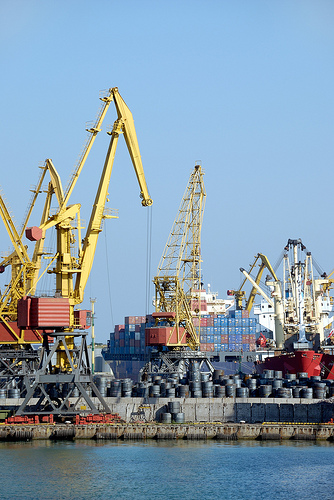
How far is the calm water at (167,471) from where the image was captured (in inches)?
2056

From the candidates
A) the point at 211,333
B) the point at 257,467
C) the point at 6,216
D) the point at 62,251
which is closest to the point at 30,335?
the point at 6,216

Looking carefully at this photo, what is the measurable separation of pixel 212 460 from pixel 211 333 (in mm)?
83443

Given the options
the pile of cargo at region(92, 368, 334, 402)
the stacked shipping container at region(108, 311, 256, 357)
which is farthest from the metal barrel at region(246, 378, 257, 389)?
the stacked shipping container at region(108, 311, 256, 357)

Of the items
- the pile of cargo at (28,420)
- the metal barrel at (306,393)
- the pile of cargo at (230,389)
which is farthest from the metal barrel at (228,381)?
the pile of cargo at (28,420)

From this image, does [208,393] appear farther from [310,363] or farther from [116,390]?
[310,363]

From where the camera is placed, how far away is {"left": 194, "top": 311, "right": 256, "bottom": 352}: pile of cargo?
472 feet

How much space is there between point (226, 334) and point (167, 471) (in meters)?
88.2

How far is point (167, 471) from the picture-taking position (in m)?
57.4

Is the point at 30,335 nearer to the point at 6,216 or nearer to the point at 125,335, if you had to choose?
the point at 6,216

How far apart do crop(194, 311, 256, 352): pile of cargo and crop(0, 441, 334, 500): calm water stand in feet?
248

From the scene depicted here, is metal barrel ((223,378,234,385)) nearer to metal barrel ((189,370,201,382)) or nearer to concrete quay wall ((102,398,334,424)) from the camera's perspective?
metal barrel ((189,370,201,382))

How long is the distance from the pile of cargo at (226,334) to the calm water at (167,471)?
248 ft

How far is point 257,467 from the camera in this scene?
58.6 m

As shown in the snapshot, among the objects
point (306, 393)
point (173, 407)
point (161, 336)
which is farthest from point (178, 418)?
point (161, 336)
